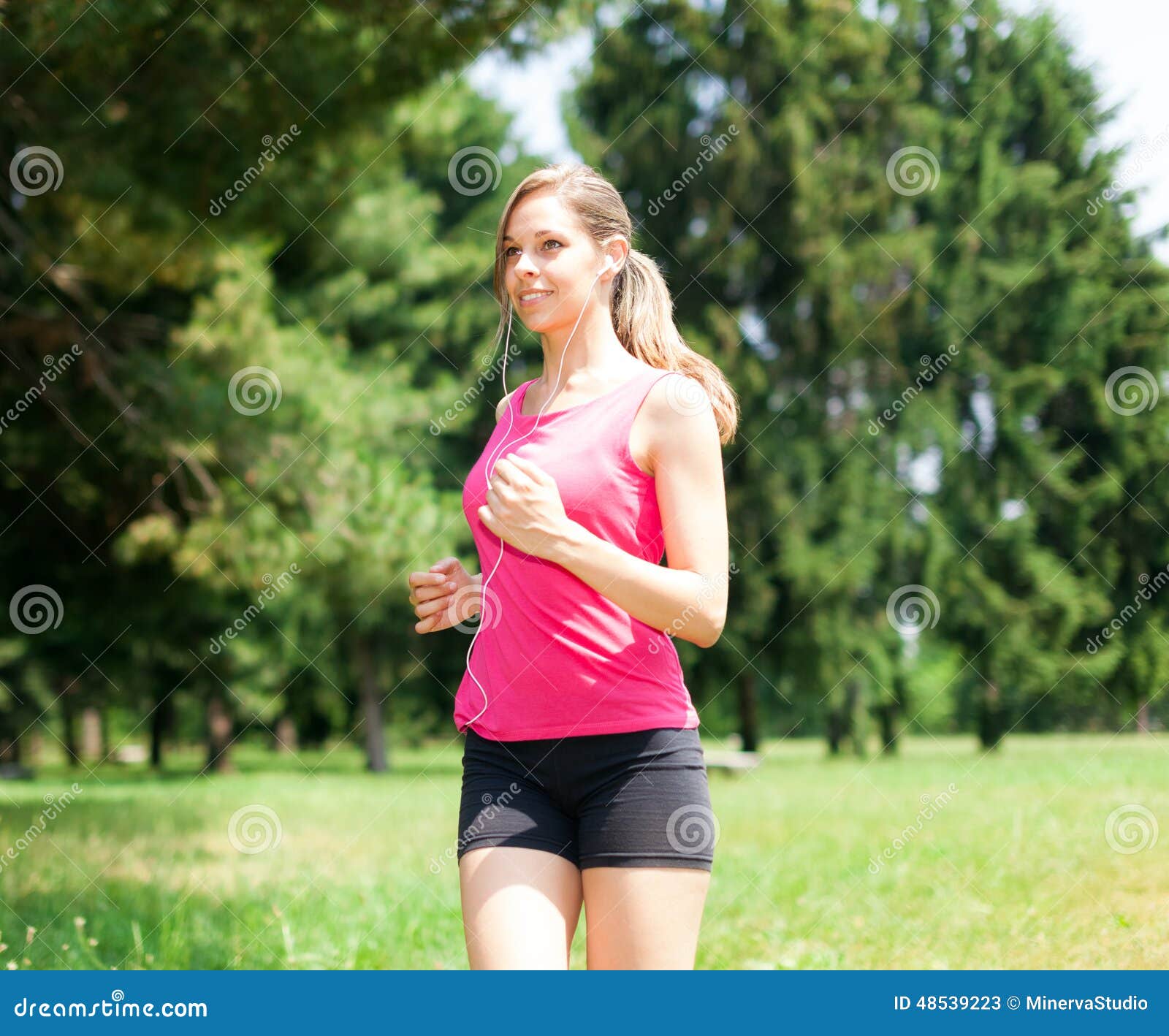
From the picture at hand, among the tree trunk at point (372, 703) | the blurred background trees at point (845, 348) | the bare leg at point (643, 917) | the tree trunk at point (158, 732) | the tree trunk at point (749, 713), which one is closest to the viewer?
the bare leg at point (643, 917)

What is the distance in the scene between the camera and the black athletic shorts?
186 centimetres

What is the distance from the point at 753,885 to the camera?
6531 mm

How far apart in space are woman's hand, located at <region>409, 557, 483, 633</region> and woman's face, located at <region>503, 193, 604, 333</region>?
516 mm

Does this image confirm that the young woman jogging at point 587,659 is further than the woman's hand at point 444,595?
No

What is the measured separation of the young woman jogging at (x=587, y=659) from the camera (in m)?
1.86

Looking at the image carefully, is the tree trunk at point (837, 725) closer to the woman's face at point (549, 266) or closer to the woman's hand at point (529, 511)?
the woman's face at point (549, 266)

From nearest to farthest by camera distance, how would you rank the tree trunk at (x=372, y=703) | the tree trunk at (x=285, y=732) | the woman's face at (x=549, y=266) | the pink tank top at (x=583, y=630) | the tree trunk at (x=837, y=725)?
1. the pink tank top at (x=583, y=630)
2. the woman's face at (x=549, y=266)
3. the tree trunk at (x=837, y=725)
4. the tree trunk at (x=372, y=703)
5. the tree trunk at (x=285, y=732)

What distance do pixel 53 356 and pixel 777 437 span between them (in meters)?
13.1

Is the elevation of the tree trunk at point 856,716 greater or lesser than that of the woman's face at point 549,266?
lesser

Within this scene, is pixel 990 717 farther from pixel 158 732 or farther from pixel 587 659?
pixel 587 659

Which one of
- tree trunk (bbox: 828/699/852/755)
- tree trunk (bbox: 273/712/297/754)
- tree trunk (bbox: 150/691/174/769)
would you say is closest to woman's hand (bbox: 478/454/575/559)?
tree trunk (bbox: 828/699/852/755)

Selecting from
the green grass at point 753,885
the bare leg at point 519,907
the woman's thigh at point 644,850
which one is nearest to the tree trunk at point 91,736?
the green grass at point 753,885

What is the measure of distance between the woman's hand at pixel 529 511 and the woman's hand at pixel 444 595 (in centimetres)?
32

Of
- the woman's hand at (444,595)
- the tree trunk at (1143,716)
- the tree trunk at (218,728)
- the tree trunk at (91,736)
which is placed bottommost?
the tree trunk at (91,736)
